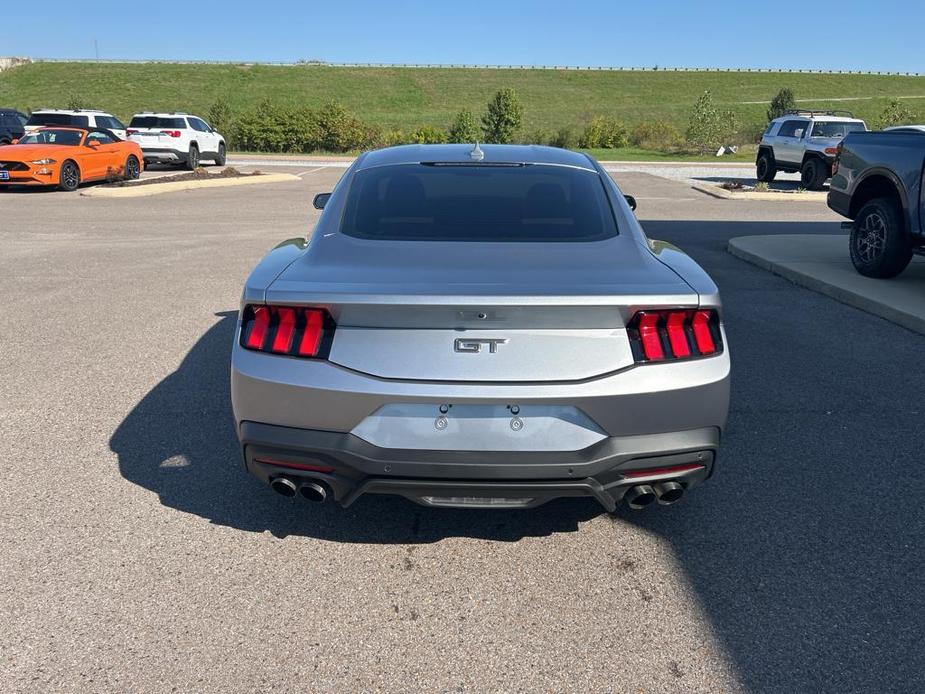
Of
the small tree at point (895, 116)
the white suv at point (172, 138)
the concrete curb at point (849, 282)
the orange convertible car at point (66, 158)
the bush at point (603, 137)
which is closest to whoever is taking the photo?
the concrete curb at point (849, 282)

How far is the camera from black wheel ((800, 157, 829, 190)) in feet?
74.2

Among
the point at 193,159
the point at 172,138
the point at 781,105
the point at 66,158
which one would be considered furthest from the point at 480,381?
the point at 781,105

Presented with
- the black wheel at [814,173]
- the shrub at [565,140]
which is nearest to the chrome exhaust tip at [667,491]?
the black wheel at [814,173]

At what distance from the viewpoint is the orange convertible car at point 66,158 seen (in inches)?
721

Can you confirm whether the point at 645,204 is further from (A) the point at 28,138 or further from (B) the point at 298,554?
(B) the point at 298,554

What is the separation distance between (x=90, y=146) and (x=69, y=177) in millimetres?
1097

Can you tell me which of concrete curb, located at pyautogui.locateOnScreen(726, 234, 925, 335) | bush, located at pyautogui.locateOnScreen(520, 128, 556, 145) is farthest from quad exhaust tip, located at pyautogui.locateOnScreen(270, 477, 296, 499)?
bush, located at pyautogui.locateOnScreen(520, 128, 556, 145)

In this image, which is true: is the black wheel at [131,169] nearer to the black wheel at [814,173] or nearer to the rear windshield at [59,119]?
the rear windshield at [59,119]

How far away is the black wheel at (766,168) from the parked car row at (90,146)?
17151mm

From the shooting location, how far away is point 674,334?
308 cm

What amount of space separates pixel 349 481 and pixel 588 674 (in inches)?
41.7

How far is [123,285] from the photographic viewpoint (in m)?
8.91

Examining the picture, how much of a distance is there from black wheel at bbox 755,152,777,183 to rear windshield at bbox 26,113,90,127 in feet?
65.0

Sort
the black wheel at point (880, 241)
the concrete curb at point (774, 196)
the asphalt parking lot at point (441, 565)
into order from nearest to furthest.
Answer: the asphalt parking lot at point (441, 565)
the black wheel at point (880, 241)
the concrete curb at point (774, 196)
